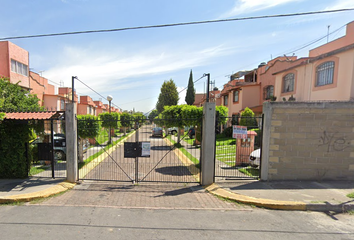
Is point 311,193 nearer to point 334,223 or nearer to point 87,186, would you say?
Answer: point 334,223

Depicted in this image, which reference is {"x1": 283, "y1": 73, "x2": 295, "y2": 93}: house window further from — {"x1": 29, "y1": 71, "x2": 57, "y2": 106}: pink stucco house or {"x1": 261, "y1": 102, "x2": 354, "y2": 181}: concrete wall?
{"x1": 29, "y1": 71, "x2": 57, "y2": 106}: pink stucco house

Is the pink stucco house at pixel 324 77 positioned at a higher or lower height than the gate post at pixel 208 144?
higher

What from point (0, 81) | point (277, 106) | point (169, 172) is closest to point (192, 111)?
point (169, 172)

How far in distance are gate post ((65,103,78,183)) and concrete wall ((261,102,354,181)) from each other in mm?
6637

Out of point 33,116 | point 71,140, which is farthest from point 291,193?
point 33,116

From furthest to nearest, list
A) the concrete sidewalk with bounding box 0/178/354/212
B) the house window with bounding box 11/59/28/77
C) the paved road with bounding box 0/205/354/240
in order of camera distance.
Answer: the house window with bounding box 11/59/28/77 → the concrete sidewalk with bounding box 0/178/354/212 → the paved road with bounding box 0/205/354/240

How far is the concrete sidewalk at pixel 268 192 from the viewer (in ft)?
15.2

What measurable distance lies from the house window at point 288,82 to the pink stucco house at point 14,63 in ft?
Answer: 70.9

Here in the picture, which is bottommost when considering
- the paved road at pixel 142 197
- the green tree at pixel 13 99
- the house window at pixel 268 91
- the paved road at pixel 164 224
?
the paved road at pixel 142 197

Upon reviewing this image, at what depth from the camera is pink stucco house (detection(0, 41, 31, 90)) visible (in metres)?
14.3

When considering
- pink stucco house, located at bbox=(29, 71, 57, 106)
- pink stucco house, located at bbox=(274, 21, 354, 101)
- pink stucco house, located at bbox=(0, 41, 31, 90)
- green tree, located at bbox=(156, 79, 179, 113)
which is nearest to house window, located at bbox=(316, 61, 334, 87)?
pink stucco house, located at bbox=(274, 21, 354, 101)

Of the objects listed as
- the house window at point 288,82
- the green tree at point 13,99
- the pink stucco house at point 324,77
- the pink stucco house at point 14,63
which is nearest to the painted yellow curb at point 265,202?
the pink stucco house at point 324,77

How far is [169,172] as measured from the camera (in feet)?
Result: 26.2

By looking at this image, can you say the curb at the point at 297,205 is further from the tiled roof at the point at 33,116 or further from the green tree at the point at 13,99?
the green tree at the point at 13,99
